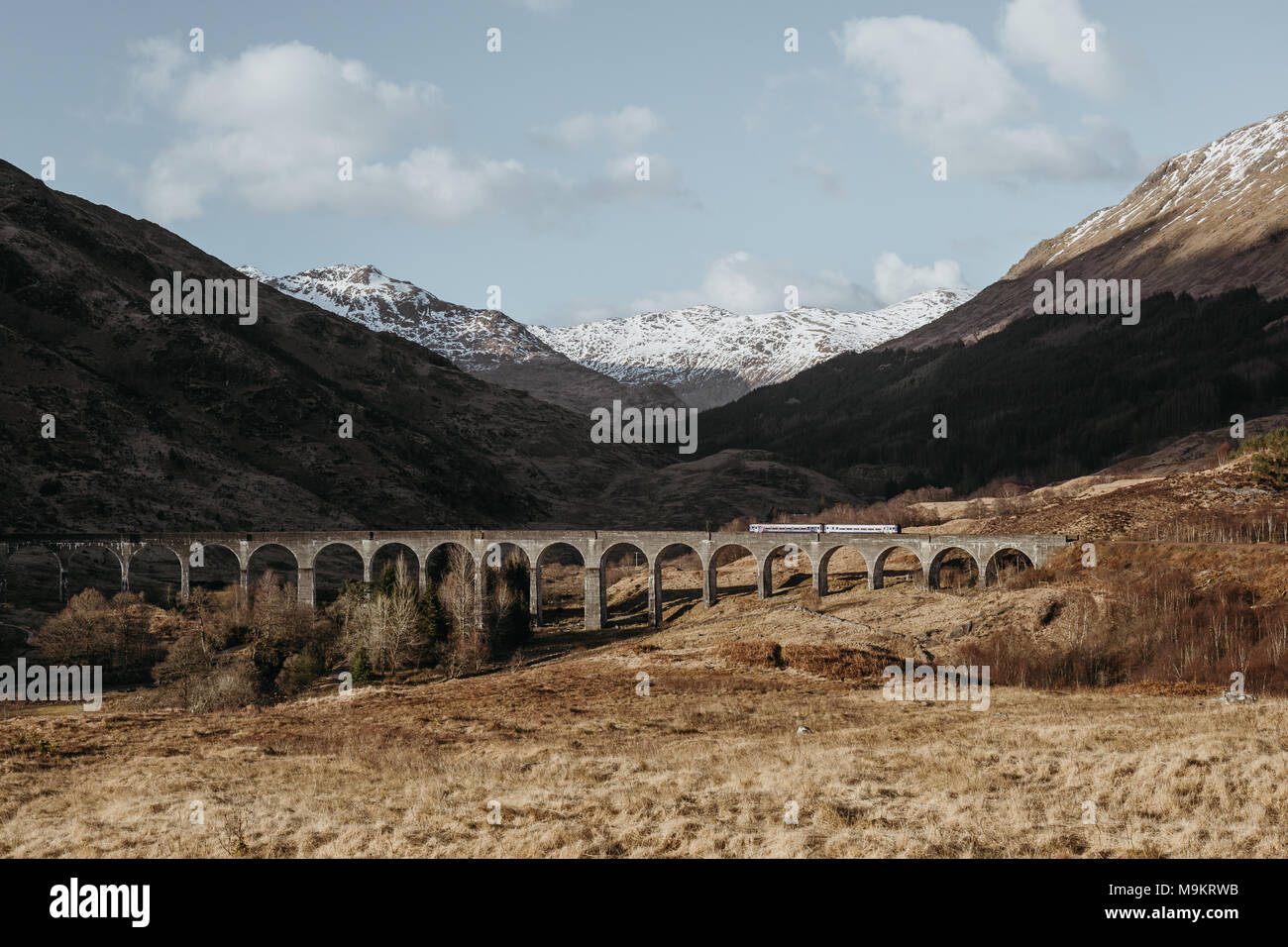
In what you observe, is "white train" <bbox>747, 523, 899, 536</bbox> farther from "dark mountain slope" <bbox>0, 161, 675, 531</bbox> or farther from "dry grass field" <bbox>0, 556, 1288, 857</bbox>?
"dark mountain slope" <bbox>0, 161, 675, 531</bbox>

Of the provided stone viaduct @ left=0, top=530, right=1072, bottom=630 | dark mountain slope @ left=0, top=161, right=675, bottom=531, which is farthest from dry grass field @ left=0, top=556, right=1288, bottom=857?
dark mountain slope @ left=0, top=161, right=675, bottom=531

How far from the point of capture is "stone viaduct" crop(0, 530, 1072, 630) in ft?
261

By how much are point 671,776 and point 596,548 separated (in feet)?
230

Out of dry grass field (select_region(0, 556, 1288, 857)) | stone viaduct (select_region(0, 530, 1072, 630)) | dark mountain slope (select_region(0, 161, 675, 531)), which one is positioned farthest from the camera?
dark mountain slope (select_region(0, 161, 675, 531))

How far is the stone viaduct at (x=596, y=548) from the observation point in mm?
79438

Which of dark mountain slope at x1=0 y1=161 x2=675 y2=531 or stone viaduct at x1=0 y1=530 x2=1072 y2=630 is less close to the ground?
dark mountain slope at x1=0 y1=161 x2=675 y2=531

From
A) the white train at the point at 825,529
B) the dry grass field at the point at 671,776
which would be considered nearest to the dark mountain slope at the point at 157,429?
the white train at the point at 825,529

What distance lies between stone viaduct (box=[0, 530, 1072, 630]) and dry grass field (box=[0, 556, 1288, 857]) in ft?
96.8

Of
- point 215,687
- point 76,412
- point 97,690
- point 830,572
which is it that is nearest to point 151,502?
point 76,412

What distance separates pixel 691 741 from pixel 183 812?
Answer: 17.2 meters

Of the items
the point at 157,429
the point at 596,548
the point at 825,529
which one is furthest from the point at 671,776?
the point at 157,429

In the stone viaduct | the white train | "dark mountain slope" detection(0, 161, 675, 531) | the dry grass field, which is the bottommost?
the dry grass field
